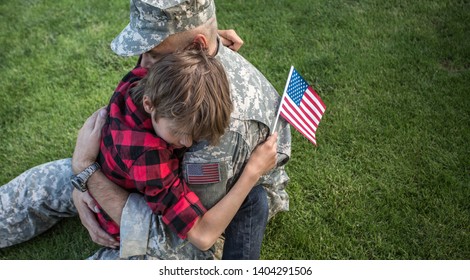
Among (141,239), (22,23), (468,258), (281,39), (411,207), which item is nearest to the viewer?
(141,239)

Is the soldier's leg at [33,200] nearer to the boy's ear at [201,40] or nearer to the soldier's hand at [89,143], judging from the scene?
the soldier's hand at [89,143]

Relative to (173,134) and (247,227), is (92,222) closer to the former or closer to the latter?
(247,227)

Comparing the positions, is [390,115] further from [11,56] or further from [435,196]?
[11,56]

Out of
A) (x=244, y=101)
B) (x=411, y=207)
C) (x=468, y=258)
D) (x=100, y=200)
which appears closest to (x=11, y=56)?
(x=100, y=200)

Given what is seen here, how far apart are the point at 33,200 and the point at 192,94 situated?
1698mm

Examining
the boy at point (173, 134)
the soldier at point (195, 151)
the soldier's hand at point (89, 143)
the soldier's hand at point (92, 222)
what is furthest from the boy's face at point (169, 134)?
the soldier's hand at point (92, 222)

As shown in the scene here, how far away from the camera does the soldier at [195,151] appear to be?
252cm

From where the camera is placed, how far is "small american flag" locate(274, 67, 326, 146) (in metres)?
2.78

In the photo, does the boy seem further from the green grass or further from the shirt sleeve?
the green grass

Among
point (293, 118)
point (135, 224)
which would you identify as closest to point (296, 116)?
point (293, 118)

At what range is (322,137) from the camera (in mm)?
4047

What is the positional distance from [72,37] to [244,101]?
3.31 m

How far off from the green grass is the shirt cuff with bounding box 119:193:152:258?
87 centimetres

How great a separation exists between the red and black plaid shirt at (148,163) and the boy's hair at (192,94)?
0.49 feet
